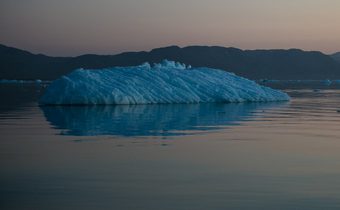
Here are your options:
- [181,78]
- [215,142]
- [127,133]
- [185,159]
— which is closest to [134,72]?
[181,78]

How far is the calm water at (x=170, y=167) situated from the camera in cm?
736

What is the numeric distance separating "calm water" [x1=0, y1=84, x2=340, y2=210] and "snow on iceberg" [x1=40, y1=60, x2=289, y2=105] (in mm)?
11476

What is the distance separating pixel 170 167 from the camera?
9.66 metres

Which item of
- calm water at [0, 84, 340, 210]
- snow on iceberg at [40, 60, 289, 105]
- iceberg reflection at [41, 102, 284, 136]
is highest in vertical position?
snow on iceberg at [40, 60, 289, 105]

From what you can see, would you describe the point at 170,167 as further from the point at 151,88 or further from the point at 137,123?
the point at 151,88

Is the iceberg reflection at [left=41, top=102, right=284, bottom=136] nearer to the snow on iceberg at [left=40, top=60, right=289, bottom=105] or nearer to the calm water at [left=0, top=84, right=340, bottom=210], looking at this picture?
the calm water at [left=0, top=84, right=340, bottom=210]

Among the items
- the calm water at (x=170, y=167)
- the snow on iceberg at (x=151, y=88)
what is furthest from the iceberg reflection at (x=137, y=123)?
the snow on iceberg at (x=151, y=88)

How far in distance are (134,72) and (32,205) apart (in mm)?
24792

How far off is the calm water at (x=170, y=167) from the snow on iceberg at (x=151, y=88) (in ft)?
37.7

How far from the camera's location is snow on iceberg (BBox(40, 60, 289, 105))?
28.4m

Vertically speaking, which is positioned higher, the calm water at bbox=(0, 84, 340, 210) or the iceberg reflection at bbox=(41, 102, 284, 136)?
the iceberg reflection at bbox=(41, 102, 284, 136)

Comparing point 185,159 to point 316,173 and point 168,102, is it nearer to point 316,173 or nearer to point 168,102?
point 316,173

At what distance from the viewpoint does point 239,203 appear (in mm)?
7203

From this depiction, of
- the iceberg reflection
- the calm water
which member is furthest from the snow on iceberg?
the calm water
